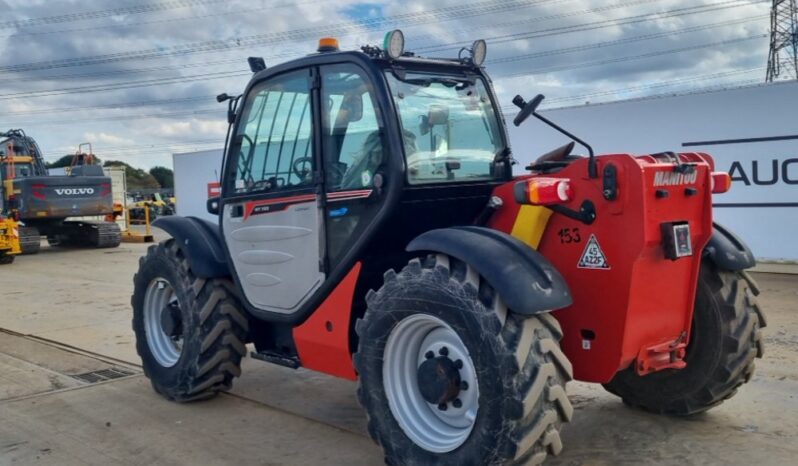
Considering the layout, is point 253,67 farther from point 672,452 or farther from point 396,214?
point 672,452

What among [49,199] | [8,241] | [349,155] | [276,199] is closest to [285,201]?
[276,199]

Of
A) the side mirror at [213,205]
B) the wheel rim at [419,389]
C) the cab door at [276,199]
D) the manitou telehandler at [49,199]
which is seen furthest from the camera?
the manitou telehandler at [49,199]

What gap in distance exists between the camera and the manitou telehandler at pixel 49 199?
62.5 ft

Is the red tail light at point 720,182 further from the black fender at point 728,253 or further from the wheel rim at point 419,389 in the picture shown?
the wheel rim at point 419,389

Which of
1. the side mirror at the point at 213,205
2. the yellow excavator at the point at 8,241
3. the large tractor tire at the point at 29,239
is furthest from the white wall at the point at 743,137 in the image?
the large tractor tire at the point at 29,239

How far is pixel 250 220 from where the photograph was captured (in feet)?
16.3

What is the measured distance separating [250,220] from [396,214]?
1.32 metres

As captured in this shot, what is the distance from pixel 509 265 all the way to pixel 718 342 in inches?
65.2

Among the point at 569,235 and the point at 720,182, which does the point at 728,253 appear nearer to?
the point at 720,182

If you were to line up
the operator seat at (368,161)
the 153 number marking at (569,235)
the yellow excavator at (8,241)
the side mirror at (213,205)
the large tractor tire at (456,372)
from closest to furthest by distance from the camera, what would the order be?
the large tractor tire at (456,372) < the 153 number marking at (569,235) < the operator seat at (368,161) < the side mirror at (213,205) < the yellow excavator at (8,241)

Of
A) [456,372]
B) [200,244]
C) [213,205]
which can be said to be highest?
[213,205]

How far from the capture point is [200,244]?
210 inches

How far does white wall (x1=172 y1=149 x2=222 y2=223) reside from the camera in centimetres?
2159

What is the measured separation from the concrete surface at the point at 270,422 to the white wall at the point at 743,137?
14.9 ft
